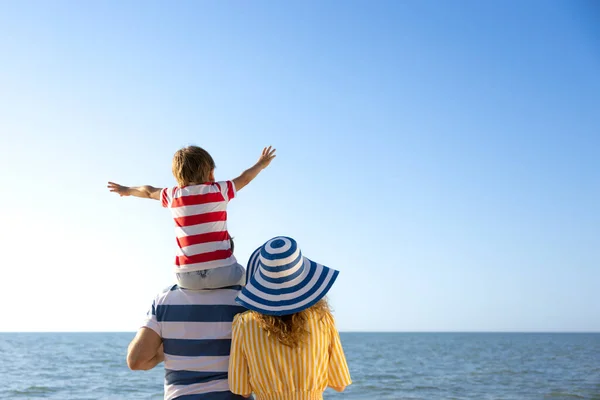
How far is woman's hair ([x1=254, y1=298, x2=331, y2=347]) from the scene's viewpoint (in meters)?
2.73

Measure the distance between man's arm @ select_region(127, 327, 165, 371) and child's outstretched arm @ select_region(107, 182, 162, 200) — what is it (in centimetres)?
67

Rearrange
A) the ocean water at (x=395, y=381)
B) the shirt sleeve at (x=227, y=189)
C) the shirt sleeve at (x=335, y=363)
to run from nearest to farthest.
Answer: the shirt sleeve at (x=335, y=363) < the shirt sleeve at (x=227, y=189) < the ocean water at (x=395, y=381)

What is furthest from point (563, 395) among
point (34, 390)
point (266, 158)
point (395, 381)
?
point (266, 158)

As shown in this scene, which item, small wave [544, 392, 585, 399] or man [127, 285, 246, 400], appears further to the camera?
small wave [544, 392, 585, 399]

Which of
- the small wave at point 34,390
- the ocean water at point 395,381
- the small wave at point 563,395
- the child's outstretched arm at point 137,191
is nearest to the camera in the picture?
the child's outstretched arm at point 137,191

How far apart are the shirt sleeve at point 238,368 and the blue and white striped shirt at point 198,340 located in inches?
5.7

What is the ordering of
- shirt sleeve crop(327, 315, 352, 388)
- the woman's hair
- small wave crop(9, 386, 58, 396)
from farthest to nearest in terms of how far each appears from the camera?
small wave crop(9, 386, 58, 396), shirt sleeve crop(327, 315, 352, 388), the woman's hair

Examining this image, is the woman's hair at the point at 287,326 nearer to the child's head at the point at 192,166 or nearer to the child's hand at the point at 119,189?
the child's head at the point at 192,166

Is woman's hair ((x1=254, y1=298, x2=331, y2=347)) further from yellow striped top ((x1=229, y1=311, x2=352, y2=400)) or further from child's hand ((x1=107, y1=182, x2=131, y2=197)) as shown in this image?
child's hand ((x1=107, y1=182, x2=131, y2=197))

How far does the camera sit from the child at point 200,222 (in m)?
2.97

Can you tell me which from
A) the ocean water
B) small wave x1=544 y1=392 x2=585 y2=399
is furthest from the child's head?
small wave x1=544 y1=392 x2=585 y2=399

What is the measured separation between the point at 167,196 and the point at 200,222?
0.24 metres

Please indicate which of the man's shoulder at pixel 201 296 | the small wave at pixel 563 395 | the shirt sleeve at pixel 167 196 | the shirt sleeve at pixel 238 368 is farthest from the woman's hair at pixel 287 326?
the small wave at pixel 563 395

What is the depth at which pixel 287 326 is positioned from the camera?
2.75m
